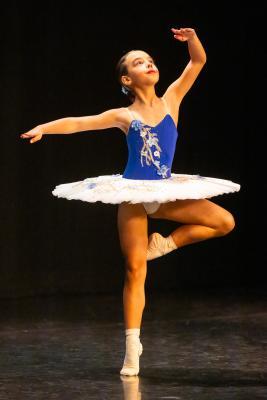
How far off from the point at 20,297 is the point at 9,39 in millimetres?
1609

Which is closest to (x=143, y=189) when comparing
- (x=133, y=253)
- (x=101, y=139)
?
(x=133, y=253)

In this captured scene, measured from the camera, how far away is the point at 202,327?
473 cm

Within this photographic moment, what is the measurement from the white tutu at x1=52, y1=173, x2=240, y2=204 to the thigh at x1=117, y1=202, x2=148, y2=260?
0.10 m

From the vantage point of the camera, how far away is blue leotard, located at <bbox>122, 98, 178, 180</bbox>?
3.53 metres

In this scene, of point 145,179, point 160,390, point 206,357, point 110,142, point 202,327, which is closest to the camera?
point 160,390

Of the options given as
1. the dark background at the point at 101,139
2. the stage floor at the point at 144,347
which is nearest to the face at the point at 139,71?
the stage floor at the point at 144,347

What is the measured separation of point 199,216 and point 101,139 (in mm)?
2601

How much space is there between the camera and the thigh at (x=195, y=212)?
3463mm

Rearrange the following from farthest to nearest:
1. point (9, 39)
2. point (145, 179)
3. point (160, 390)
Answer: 1. point (9, 39)
2. point (145, 179)
3. point (160, 390)

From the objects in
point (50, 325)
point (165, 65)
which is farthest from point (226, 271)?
point (50, 325)

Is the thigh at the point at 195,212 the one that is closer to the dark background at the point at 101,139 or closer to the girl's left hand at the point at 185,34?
the girl's left hand at the point at 185,34

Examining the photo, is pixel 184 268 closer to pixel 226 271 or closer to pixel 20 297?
pixel 226 271

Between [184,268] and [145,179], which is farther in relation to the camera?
[184,268]

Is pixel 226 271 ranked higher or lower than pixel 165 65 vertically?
lower
